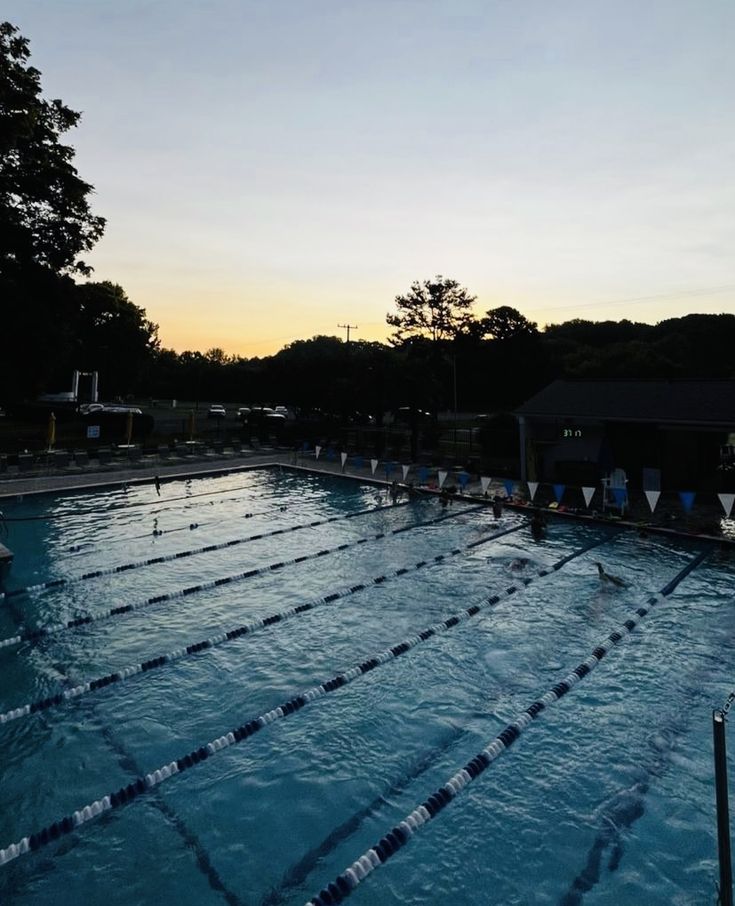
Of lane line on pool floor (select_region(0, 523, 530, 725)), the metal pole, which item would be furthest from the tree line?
the metal pole

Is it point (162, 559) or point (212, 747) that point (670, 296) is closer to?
point (162, 559)

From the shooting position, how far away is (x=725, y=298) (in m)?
69.2

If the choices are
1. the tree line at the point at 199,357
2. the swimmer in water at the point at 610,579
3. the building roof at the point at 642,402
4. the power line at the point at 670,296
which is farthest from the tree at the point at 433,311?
the swimmer in water at the point at 610,579

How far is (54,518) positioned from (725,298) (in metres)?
76.0

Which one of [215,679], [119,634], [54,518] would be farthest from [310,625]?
[54,518]

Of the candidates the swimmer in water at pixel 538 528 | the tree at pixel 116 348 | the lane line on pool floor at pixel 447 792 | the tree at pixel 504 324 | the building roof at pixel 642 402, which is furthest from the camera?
the tree at pixel 504 324

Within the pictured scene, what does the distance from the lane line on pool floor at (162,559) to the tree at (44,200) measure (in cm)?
1731

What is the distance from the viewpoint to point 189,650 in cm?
976

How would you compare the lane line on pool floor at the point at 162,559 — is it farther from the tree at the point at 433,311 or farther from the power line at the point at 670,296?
the power line at the point at 670,296

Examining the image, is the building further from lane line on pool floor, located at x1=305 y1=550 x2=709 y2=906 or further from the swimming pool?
lane line on pool floor, located at x1=305 y1=550 x2=709 y2=906

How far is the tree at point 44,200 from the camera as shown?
23922 mm

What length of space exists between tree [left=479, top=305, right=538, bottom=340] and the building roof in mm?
37040

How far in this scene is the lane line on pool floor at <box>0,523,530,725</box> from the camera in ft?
26.4

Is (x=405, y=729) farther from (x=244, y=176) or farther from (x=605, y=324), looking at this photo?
(x=605, y=324)
